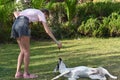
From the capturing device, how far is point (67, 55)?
9461mm

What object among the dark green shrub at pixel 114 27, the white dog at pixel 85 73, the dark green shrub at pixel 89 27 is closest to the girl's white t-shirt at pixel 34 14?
the white dog at pixel 85 73

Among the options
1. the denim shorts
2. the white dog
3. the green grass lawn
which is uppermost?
the denim shorts

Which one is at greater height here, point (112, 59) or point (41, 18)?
point (41, 18)

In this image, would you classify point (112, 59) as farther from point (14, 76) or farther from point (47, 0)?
point (47, 0)

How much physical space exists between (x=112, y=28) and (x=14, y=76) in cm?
577

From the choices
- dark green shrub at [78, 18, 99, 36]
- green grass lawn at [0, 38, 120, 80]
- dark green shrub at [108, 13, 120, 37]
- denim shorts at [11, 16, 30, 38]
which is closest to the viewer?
denim shorts at [11, 16, 30, 38]

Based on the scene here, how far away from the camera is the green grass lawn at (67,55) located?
779 cm

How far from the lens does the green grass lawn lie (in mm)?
7787

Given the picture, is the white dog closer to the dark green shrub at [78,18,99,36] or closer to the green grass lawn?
the green grass lawn

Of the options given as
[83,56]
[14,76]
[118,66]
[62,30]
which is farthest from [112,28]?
[14,76]

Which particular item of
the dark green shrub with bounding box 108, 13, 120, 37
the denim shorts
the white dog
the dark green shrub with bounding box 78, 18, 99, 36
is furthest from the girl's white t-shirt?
the dark green shrub with bounding box 108, 13, 120, 37

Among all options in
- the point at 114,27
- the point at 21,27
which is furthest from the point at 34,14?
the point at 114,27

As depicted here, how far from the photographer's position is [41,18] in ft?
22.4

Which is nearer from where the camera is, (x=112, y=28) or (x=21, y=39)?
(x=21, y=39)
